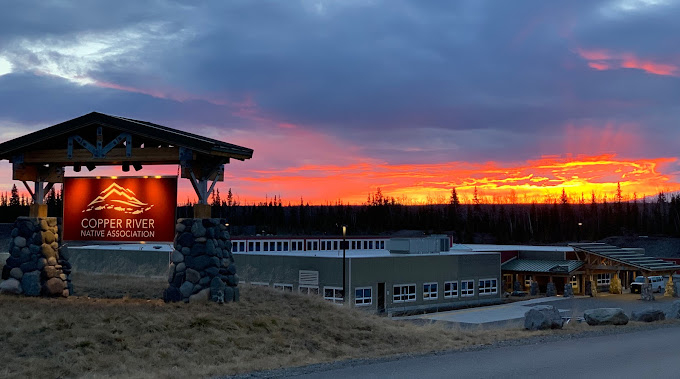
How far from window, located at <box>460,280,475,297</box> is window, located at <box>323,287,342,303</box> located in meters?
14.1

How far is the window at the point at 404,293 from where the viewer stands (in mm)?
51062

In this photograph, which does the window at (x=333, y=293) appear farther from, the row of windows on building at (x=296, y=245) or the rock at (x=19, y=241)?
the rock at (x=19, y=241)

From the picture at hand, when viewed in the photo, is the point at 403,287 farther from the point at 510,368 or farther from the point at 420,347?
the point at 510,368

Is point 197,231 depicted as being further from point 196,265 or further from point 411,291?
point 411,291

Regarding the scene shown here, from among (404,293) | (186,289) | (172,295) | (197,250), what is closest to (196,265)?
(197,250)

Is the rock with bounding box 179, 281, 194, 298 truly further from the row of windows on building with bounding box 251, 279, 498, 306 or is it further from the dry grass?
the row of windows on building with bounding box 251, 279, 498, 306

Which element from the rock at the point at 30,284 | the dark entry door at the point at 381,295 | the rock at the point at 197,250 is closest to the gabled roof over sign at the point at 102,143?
the rock at the point at 197,250

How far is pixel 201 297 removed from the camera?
20.6m

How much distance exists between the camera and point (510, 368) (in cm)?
1478

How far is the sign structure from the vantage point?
2200 centimetres

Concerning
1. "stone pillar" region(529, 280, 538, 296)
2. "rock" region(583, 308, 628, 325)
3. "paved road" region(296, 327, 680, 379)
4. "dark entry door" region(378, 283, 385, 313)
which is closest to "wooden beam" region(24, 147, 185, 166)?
"paved road" region(296, 327, 680, 379)

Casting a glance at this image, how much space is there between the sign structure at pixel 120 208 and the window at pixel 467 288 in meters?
39.8

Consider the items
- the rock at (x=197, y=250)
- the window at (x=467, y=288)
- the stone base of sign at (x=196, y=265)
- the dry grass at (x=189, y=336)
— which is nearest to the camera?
the dry grass at (x=189, y=336)

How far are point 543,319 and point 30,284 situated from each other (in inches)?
693
